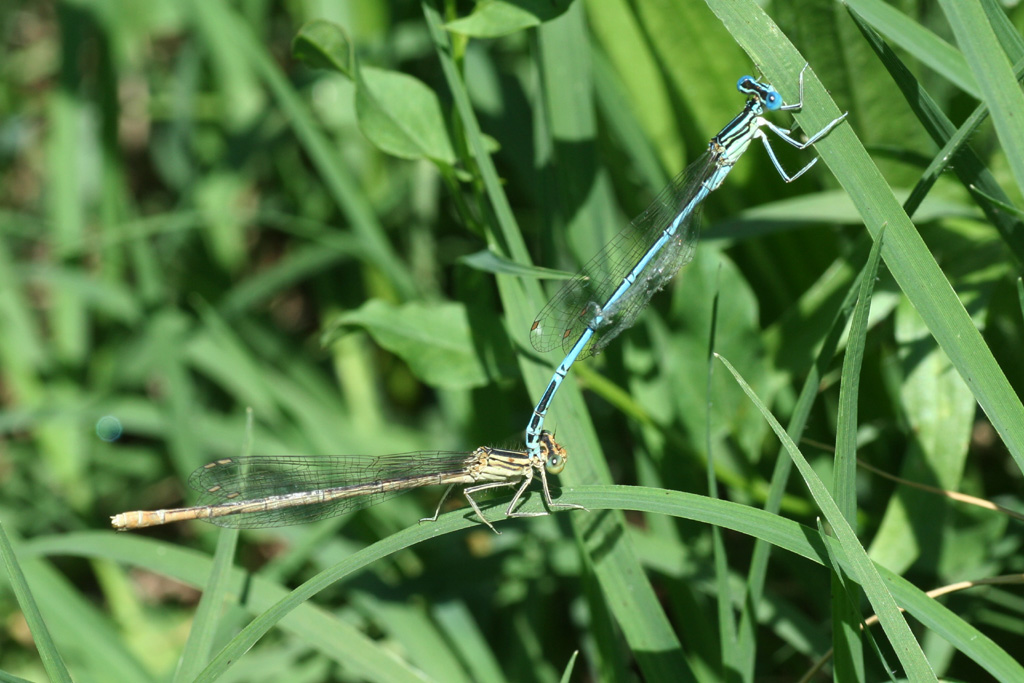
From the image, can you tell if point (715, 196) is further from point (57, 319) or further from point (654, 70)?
point (57, 319)

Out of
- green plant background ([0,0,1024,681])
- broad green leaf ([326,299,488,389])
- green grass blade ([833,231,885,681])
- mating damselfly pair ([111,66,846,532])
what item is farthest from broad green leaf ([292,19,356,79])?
green grass blade ([833,231,885,681])

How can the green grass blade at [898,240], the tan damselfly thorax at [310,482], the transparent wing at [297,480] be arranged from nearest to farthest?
1. the green grass blade at [898,240]
2. the tan damselfly thorax at [310,482]
3. the transparent wing at [297,480]

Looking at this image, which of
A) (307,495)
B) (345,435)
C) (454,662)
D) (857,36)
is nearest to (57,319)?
(345,435)

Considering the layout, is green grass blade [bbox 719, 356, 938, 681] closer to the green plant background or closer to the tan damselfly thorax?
the green plant background

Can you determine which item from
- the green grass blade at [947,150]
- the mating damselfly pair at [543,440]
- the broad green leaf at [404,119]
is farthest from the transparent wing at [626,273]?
the green grass blade at [947,150]

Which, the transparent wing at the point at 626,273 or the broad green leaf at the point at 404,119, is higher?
the broad green leaf at the point at 404,119

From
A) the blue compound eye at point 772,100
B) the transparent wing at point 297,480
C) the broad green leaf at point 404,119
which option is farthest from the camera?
the transparent wing at point 297,480

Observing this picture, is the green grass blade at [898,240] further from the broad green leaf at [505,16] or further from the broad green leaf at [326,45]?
the broad green leaf at [326,45]
